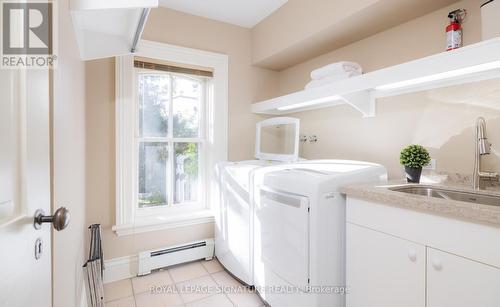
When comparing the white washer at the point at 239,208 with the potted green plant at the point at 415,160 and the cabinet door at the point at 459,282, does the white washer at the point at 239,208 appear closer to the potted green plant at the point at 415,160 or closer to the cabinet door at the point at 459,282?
the potted green plant at the point at 415,160

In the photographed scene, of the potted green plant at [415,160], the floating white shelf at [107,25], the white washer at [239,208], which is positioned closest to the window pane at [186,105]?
the white washer at [239,208]

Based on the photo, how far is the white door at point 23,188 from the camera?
0.51 metres

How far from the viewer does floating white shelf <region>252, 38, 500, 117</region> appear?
1.17 m

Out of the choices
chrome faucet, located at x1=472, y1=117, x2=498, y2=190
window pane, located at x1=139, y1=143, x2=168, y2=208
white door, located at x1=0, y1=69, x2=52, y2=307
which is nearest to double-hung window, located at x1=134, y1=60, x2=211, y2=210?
window pane, located at x1=139, y1=143, x2=168, y2=208

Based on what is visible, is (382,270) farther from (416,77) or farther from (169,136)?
(169,136)

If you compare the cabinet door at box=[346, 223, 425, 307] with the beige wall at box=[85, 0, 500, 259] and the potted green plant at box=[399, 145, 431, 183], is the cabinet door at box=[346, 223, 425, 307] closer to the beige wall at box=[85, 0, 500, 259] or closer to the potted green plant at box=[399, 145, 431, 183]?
the potted green plant at box=[399, 145, 431, 183]

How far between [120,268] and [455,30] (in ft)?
10.0

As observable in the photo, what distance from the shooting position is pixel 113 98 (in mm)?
2182

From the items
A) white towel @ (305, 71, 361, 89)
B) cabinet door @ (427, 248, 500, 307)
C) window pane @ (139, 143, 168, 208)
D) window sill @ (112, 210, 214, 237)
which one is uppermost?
white towel @ (305, 71, 361, 89)

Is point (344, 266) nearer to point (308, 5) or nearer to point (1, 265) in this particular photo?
point (1, 265)

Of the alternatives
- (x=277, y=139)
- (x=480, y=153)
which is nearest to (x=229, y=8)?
(x=277, y=139)

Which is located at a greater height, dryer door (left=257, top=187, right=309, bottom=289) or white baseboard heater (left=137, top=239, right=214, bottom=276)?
dryer door (left=257, top=187, right=309, bottom=289)

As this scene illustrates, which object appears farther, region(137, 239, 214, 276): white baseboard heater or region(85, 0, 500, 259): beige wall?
region(137, 239, 214, 276): white baseboard heater

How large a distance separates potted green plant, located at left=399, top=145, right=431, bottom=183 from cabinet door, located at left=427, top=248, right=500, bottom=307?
63 cm
